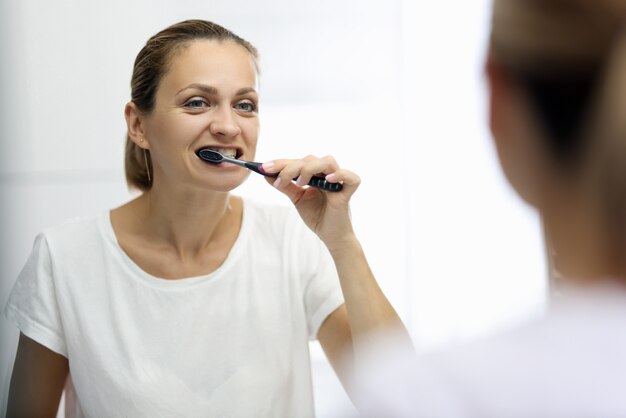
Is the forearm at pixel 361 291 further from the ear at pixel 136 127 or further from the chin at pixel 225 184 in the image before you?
the ear at pixel 136 127

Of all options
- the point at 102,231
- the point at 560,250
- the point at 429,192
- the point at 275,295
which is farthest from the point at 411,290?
the point at 560,250

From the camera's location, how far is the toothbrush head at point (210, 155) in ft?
2.60

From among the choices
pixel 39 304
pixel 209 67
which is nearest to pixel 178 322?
pixel 39 304

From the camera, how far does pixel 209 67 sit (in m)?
0.80

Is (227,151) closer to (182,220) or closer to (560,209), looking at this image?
(182,220)

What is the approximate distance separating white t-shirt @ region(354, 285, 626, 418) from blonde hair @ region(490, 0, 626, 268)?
0.08 feet

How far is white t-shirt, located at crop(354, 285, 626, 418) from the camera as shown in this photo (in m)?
0.26

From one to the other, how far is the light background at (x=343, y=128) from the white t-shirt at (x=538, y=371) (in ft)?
2.45

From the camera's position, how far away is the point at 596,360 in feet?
0.87

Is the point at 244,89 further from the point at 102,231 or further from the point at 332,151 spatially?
the point at 332,151

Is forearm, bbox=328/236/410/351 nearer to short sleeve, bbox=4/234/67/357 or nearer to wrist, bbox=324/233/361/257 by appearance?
wrist, bbox=324/233/361/257

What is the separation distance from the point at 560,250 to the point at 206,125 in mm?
559

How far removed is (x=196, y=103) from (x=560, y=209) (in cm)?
57

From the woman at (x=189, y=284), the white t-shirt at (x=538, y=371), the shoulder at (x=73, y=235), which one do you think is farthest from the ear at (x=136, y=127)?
the white t-shirt at (x=538, y=371)
